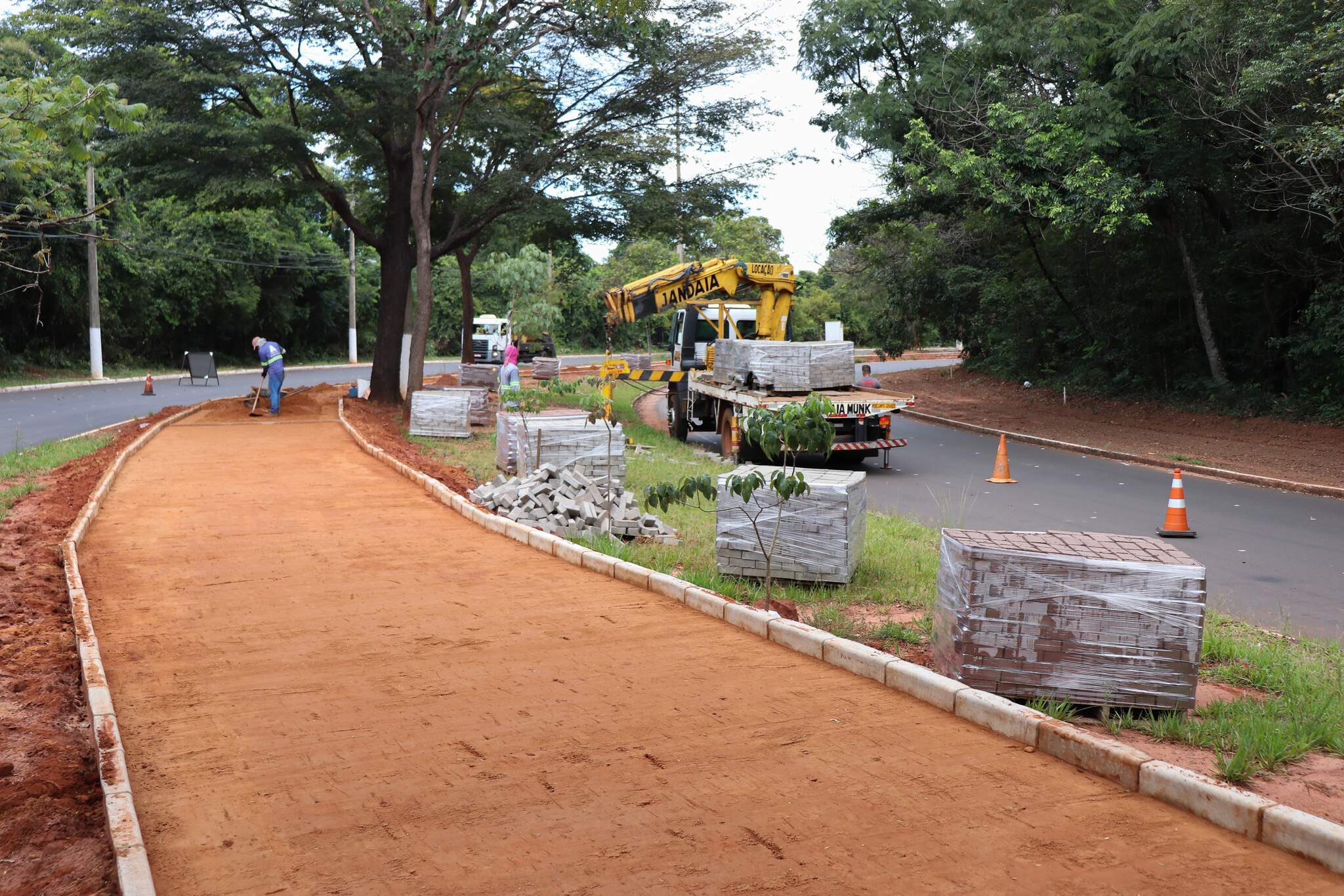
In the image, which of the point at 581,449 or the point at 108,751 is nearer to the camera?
the point at 108,751

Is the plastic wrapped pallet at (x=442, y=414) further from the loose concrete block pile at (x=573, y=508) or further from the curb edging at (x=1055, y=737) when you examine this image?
the curb edging at (x=1055, y=737)

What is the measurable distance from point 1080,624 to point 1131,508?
8.38m

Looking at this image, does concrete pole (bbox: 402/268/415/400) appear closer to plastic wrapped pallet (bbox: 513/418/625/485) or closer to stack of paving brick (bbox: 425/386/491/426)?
stack of paving brick (bbox: 425/386/491/426)

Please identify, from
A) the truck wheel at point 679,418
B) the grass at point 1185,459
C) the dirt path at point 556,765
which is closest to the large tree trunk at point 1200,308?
the grass at point 1185,459

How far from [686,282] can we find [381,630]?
1513cm

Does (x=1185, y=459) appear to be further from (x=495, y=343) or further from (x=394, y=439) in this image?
(x=495, y=343)

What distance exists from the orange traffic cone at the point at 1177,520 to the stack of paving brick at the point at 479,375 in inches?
763

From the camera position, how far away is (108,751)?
15.3ft

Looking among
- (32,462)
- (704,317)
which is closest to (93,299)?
(32,462)

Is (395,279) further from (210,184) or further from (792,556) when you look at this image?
(792,556)

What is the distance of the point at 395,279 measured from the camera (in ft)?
79.7

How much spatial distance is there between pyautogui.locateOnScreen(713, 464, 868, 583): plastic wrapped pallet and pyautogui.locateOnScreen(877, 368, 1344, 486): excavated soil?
10.4 meters

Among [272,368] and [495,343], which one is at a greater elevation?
[495,343]

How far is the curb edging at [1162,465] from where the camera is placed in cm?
1453
